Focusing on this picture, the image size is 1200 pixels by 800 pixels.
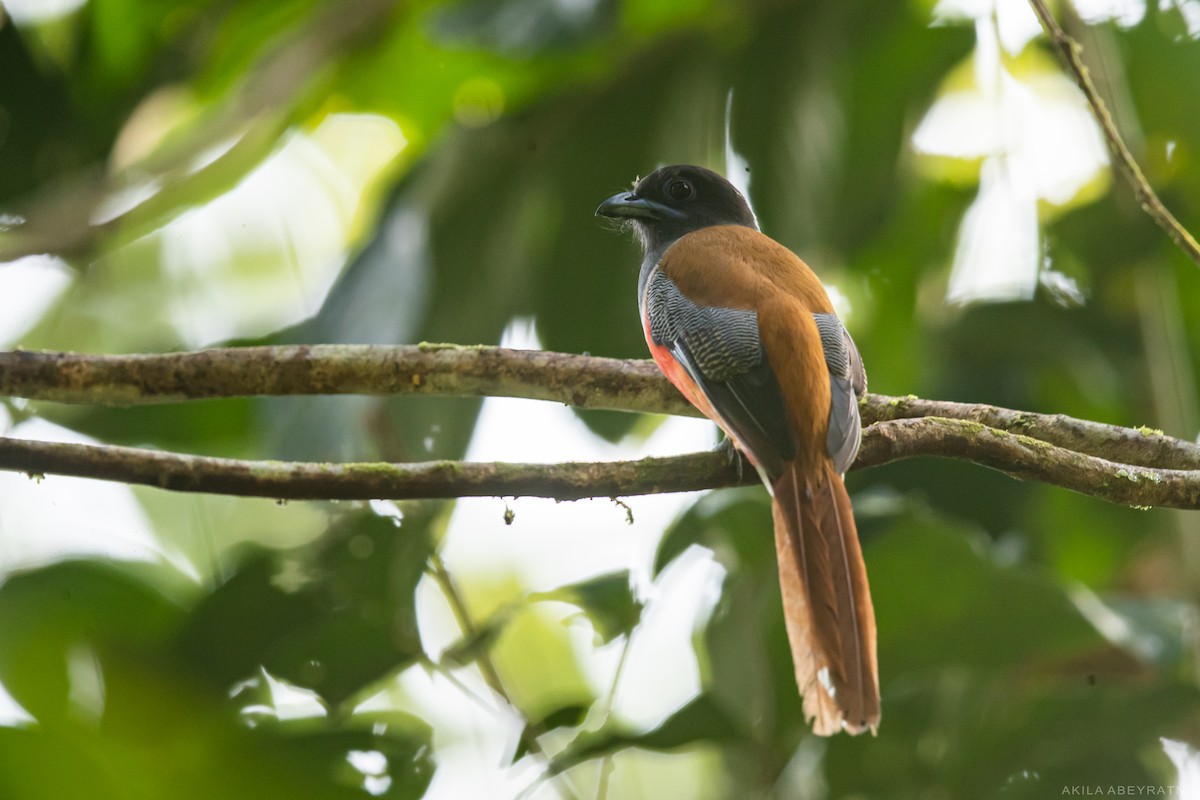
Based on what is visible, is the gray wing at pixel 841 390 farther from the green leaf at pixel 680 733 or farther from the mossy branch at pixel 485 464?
the green leaf at pixel 680 733

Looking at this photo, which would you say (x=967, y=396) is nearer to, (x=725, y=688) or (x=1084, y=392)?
(x=1084, y=392)

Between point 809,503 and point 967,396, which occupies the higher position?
point 809,503

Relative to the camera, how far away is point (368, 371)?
104 inches

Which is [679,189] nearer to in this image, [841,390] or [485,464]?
[841,390]

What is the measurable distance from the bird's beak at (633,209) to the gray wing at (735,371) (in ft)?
3.00

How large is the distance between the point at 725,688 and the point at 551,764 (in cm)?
53

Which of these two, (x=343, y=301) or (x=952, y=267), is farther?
(x=952, y=267)

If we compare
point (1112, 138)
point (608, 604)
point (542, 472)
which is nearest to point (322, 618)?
point (608, 604)

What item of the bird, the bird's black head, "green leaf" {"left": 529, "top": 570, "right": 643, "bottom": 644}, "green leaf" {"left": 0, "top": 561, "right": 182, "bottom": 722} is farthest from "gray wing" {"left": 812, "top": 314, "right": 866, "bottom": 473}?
"green leaf" {"left": 0, "top": 561, "right": 182, "bottom": 722}

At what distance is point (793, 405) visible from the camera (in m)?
2.69

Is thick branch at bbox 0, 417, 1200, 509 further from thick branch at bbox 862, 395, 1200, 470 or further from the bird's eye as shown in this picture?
the bird's eye

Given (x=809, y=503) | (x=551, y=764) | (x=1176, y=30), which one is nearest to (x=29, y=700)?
(x=551, y=764)

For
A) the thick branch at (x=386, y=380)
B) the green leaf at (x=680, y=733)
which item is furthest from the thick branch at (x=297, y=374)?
the green leaf at (x=680, y=733)

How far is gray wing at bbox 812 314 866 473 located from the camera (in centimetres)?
248
